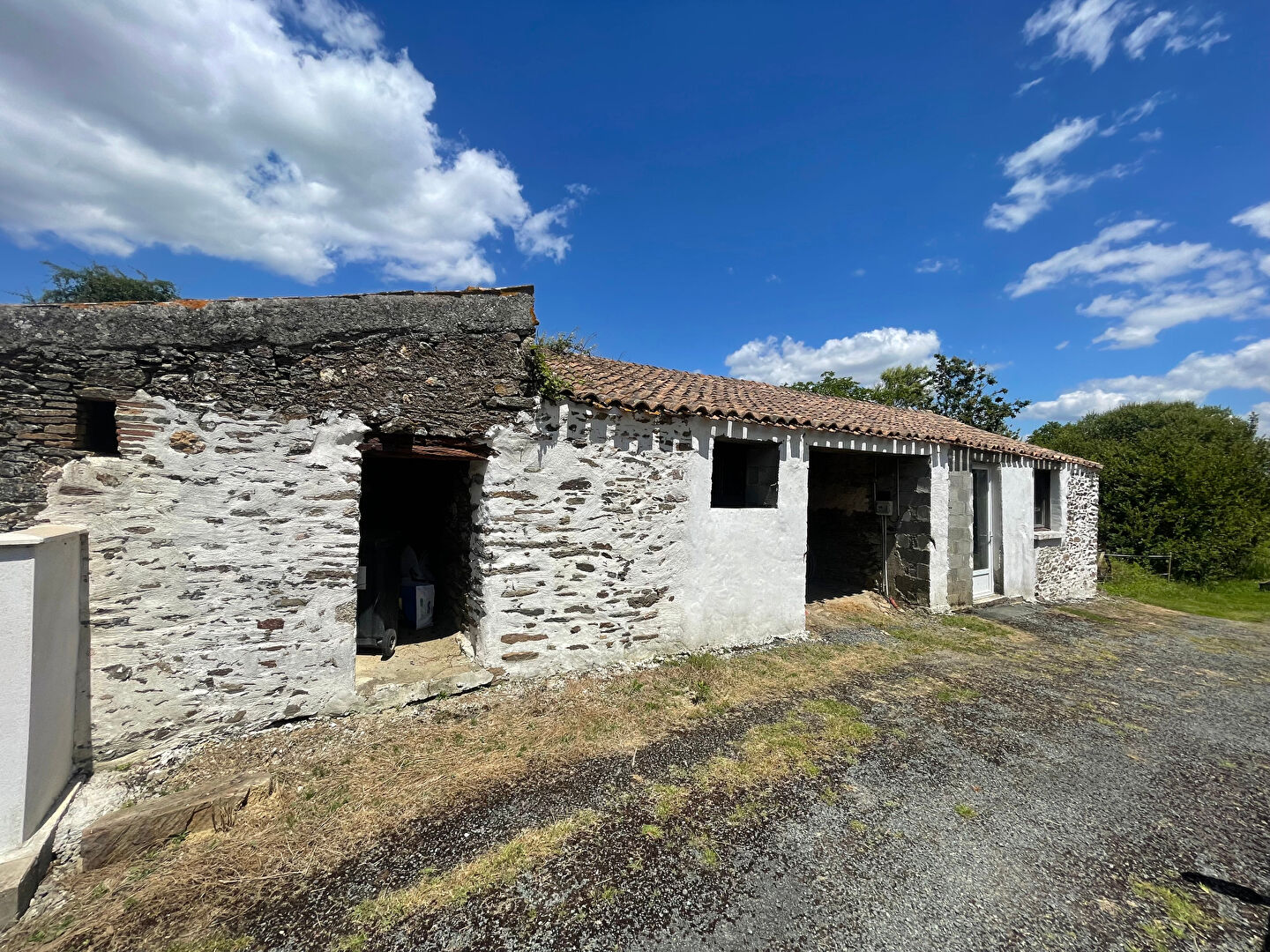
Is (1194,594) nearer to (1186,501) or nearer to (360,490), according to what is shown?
(1186,501)

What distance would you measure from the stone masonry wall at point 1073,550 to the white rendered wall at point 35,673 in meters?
14.6

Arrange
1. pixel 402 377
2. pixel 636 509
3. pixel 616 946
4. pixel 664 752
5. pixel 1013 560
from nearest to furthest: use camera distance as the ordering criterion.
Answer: pixel 616 946, pixel 664 752, pixel 402 377, pixel 636 509, pixel 1013 560

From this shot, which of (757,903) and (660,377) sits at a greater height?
(660,377)

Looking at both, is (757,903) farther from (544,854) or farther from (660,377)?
(660,377)

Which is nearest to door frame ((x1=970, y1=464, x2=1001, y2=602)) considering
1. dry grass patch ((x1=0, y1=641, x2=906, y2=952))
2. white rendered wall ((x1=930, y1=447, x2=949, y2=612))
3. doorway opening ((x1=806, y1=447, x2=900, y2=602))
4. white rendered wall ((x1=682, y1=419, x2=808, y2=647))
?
white rendered wall ((x1=930, y1=447, x2=949, y2=612))

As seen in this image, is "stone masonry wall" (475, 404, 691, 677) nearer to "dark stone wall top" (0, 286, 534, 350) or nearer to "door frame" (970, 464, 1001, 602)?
"dark stone wall top" (0, 286, 534, 350)

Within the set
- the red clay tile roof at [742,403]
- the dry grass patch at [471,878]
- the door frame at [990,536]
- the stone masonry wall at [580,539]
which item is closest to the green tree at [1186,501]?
the red clay tile roof at [742,403]

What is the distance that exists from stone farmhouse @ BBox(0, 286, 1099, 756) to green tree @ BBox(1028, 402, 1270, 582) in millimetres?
11223

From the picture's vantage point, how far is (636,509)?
588cm

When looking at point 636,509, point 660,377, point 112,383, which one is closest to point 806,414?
point 660,377

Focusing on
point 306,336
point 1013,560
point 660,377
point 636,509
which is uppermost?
point 660,377

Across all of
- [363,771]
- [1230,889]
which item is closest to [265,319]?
[363,771]

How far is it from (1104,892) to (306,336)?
6929mm

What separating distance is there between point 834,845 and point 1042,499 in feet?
40.4
